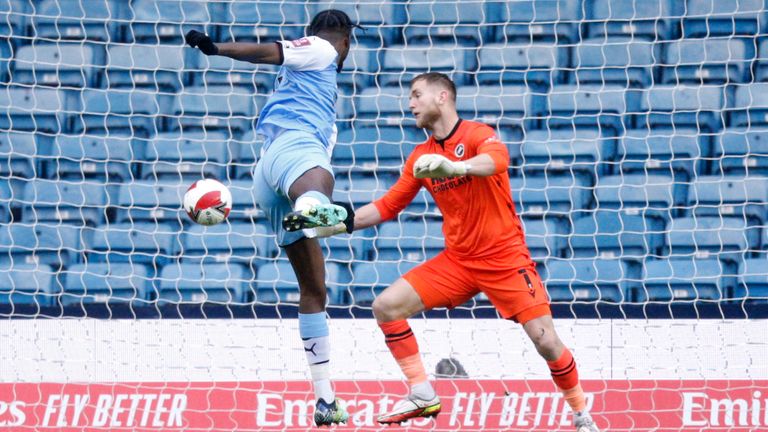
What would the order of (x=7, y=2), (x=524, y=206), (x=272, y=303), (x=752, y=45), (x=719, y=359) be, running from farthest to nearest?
(x=7, y=2) < (x=752, y=45) < (x=524, y=206) < (x=272, y=303) < (x=719, y=359)

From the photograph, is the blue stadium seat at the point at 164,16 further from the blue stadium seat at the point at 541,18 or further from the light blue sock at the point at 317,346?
the light blue sock at the point at 317,346

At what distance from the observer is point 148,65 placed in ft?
31.0

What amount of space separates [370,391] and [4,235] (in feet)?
10.8

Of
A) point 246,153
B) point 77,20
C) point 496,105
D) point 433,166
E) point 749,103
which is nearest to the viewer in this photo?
point 433,166

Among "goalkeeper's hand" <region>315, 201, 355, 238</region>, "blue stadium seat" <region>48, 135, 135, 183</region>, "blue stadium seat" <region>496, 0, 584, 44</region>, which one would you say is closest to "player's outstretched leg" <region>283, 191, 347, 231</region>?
"goalkeeper's hand" <region>315, 201, 355, 238</region>

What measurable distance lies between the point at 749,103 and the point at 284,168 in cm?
490

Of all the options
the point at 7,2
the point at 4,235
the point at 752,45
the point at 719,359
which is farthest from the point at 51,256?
the point at 752,45

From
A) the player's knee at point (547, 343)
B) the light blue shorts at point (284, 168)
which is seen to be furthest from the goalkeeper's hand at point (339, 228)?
the player's knee at point (547, 343)

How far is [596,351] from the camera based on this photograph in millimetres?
6781

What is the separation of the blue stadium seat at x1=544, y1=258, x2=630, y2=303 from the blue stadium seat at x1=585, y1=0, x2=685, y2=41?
2.14m

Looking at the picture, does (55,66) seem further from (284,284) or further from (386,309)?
(386,309)

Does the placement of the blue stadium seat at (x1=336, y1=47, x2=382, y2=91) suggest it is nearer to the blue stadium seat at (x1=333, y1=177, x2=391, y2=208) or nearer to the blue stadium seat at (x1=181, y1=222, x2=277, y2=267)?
the blue stadium seat at (x1=333, y1=177, x2=391, y2=208)

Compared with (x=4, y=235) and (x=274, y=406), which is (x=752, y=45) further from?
(x=4, y=235)

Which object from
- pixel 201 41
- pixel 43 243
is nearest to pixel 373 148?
pixel 43 243
